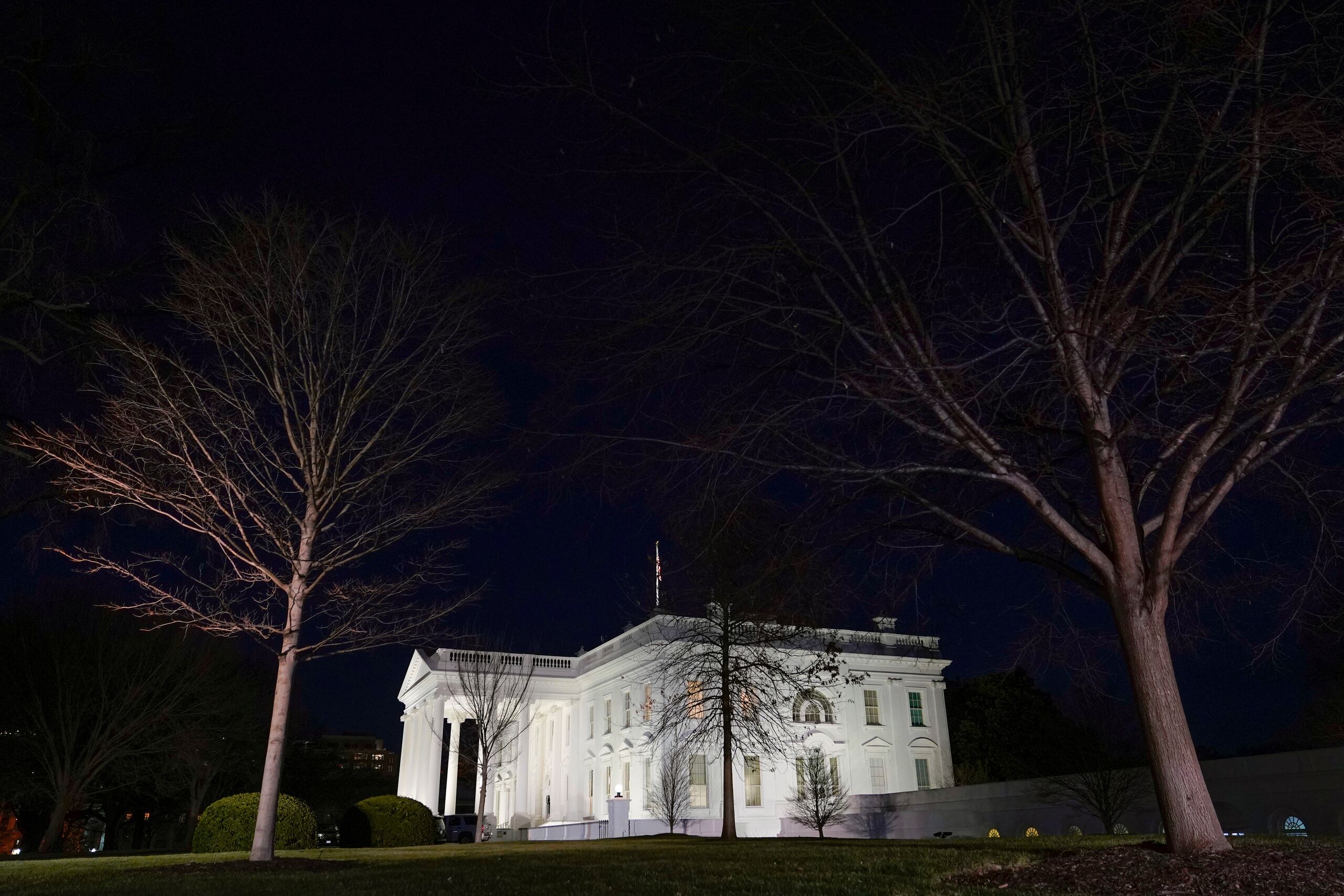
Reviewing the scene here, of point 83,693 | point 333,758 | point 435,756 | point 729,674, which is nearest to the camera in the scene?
point 729,674

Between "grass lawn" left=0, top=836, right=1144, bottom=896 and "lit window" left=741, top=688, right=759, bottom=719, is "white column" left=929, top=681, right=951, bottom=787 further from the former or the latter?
"grass lawn" left=0, top=836, right=1144, bottom=896

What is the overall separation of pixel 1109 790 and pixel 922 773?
21.6m

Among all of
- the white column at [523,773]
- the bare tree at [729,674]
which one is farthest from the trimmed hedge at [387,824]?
the white column at [523,773]

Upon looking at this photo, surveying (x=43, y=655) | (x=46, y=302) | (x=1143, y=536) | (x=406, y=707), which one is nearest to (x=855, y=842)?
(x=1143, y=536)

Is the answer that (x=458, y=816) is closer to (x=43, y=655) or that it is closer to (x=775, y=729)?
(x=775, y=729)

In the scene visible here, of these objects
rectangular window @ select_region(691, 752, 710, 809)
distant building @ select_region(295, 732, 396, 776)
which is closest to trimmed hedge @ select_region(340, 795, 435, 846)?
rectangular window @ select_region(691, 752, 710, 809)

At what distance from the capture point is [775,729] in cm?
3959

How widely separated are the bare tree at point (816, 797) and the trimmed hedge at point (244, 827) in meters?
16.0

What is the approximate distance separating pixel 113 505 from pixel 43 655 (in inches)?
1043

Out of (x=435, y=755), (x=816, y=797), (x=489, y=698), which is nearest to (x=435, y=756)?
(x=435, y=755)

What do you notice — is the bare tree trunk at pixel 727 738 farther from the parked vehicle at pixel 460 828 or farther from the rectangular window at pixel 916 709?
the rectangular window at pixel 916 709

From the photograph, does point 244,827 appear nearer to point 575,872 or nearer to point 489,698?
point 575,872

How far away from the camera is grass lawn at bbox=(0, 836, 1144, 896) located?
769 centimetres

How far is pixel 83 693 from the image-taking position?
33.2 metres
